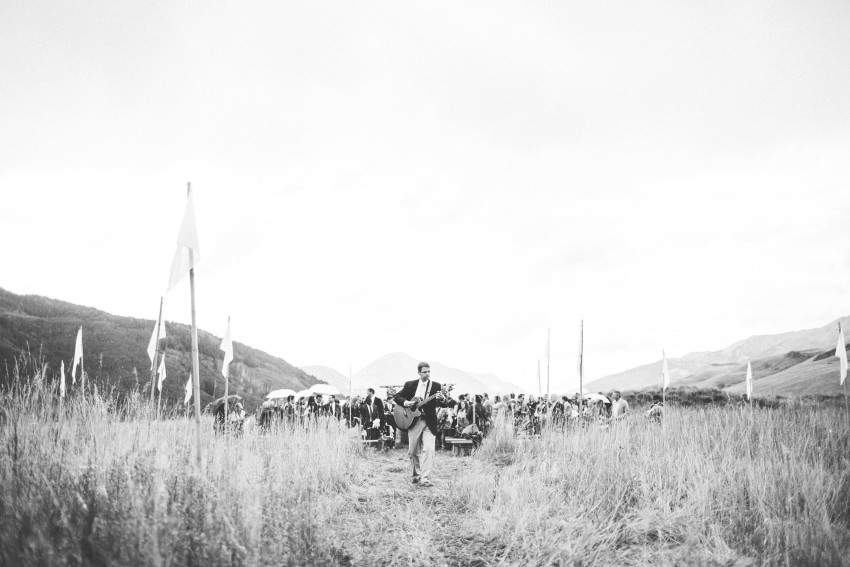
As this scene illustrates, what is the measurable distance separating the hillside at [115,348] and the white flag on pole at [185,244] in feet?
84.5

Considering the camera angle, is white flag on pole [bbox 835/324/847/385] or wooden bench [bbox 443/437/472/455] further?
white flag on pole [bbox 835/324/847/385]

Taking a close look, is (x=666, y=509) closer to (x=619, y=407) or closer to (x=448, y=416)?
(x=619, y=407)

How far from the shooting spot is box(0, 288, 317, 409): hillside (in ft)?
110

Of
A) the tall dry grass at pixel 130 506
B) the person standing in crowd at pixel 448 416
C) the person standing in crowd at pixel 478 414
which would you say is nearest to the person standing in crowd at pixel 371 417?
the person standing in crowd at pixel 448 416

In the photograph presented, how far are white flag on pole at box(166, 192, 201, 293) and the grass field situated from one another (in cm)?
157

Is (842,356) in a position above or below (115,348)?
above

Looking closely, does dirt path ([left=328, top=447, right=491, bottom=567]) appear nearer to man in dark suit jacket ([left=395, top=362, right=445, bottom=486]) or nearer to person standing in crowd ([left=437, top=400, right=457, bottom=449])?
man in dark suit jacket ([left=395, top=362, right=445, bottom=486])

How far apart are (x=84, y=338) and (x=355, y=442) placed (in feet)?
122

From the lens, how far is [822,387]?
36531 millimetres

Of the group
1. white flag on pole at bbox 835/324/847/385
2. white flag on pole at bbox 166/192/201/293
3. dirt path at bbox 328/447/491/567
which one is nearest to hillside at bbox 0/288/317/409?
dirt path at bbox 328/447/491/567

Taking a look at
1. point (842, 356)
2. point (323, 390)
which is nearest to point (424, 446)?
point (842, 356)

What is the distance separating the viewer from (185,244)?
533cm

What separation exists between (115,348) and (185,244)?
128 ft

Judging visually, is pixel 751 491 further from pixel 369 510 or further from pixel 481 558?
pixel 369 510
